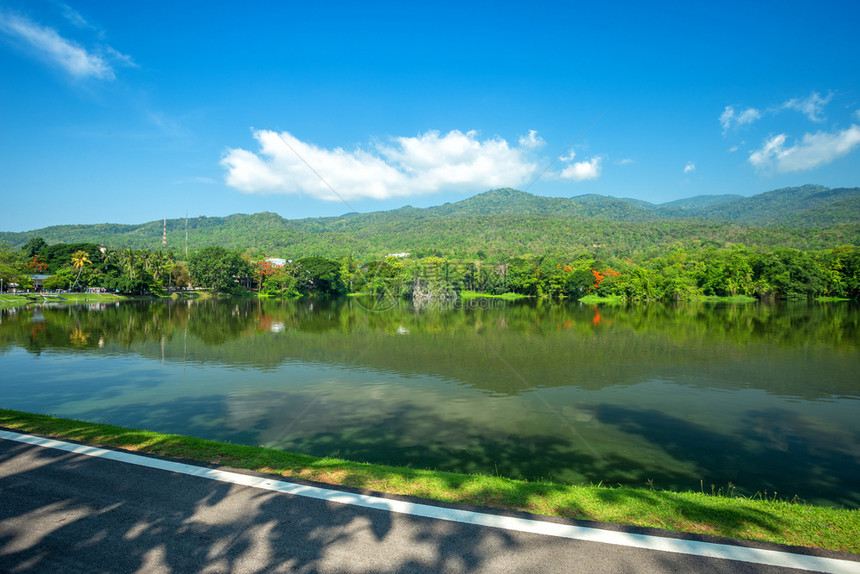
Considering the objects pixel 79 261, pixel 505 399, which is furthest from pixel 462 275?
pixel 505 399

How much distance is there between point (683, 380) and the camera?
53.4ft

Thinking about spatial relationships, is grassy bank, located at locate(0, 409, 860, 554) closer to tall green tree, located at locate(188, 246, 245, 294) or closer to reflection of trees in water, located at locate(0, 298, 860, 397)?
reflection of trees in water, located at locate(0, 298, 860, 397)

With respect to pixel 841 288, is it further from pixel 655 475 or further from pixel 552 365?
pixel 655 475

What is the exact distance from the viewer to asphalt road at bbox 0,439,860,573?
404cm

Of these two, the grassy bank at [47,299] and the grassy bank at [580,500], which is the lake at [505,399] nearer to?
the grassy bank at [580,500]

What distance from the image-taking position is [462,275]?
82.9 meters

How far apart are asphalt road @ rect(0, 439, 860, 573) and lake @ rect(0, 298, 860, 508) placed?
385 centimetres

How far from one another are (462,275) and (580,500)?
77.7 m

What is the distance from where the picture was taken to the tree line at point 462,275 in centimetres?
6981

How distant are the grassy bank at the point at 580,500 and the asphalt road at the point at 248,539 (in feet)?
2.19

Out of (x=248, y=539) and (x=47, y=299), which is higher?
(x=248, y=539)

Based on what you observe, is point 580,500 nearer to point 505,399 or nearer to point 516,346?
point 505,399

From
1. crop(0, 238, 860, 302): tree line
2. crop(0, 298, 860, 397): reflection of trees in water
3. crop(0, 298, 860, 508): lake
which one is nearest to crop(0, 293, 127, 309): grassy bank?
crop(0, 238, 860, 302): tree line

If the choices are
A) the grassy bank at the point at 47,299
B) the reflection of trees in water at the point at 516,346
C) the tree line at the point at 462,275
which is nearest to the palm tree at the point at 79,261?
the tree line at the point at 462,275
